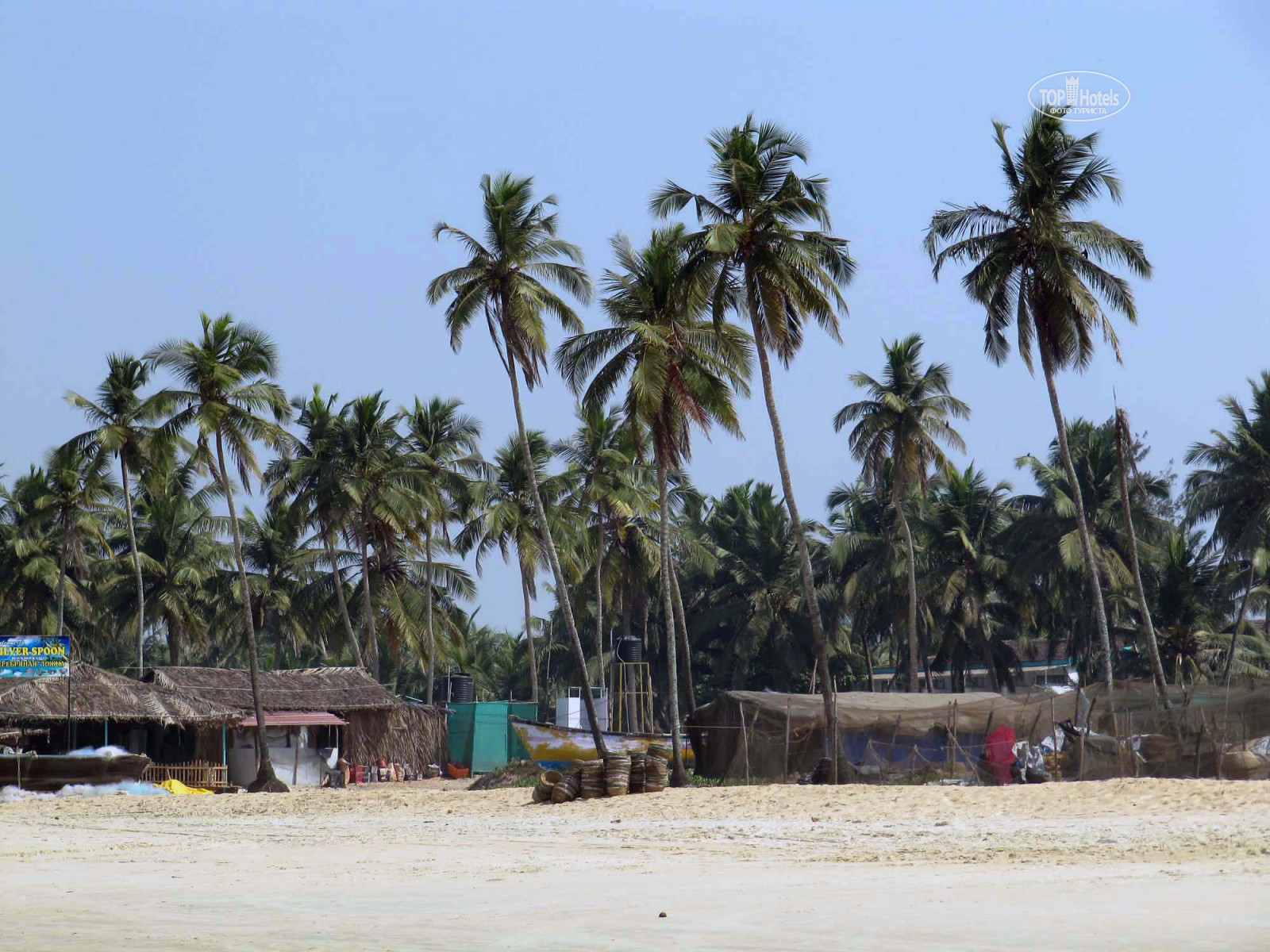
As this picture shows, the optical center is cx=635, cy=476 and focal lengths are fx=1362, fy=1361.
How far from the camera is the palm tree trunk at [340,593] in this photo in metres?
41.7

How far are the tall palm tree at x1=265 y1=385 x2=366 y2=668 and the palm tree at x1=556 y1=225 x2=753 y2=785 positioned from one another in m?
14.6

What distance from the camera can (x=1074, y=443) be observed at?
49281mm

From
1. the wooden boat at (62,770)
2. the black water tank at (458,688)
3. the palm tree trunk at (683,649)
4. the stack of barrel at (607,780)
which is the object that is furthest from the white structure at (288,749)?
the stack of barrel at (607,780)

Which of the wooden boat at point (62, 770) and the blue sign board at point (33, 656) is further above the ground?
the blue sign board at point (33, 656)

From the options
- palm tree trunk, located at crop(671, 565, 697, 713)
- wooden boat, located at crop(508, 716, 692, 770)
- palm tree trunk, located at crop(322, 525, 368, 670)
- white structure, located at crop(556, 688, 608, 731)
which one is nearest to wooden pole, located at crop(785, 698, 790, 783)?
wooden boat, located at crop(508, 716, 692, 770)

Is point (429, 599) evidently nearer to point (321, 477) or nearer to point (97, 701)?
point (321, 477)

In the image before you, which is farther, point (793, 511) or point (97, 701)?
point (97, 701)

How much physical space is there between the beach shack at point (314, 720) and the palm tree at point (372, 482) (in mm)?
4618

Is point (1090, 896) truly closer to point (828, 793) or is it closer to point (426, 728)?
point (828, 793)

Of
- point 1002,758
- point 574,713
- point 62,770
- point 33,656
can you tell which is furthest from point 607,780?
point 574,713

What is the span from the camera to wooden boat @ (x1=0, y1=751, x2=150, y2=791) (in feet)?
95.3

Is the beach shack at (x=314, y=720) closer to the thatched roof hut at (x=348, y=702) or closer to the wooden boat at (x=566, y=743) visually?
the thatched roof hut at (x=348, y=702)

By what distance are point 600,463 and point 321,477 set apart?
8411 millimetres

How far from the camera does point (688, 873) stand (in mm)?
12945
